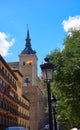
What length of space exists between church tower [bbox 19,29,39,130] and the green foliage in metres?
96.3

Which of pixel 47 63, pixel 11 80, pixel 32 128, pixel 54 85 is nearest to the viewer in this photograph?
pixel 47 63

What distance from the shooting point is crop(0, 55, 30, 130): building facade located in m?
70.8

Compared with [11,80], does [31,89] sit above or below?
above

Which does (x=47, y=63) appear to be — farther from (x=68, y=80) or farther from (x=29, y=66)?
(x=29, y=66)

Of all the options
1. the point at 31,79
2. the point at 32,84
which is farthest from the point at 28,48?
the point at 32,84

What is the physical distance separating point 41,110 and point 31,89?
47.5 ft

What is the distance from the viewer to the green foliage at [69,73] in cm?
2617

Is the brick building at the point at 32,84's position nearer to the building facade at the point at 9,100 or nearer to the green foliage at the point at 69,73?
the building facade at the point at 9,100

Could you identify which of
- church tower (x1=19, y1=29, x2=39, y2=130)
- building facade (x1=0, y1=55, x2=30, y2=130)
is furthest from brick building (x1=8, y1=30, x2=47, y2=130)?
building facade (x1=0, y1=55, x2=30, y2=130)

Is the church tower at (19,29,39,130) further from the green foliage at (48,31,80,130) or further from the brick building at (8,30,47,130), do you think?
the green foliage at (48,31,80,130)

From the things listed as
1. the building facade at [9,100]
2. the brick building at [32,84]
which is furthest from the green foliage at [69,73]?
the brick building at [32,84]

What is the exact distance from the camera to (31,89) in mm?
129250

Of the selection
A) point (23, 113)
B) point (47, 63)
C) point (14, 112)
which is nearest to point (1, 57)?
point (14, 112)

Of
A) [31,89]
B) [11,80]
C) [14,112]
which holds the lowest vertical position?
[14,112]
